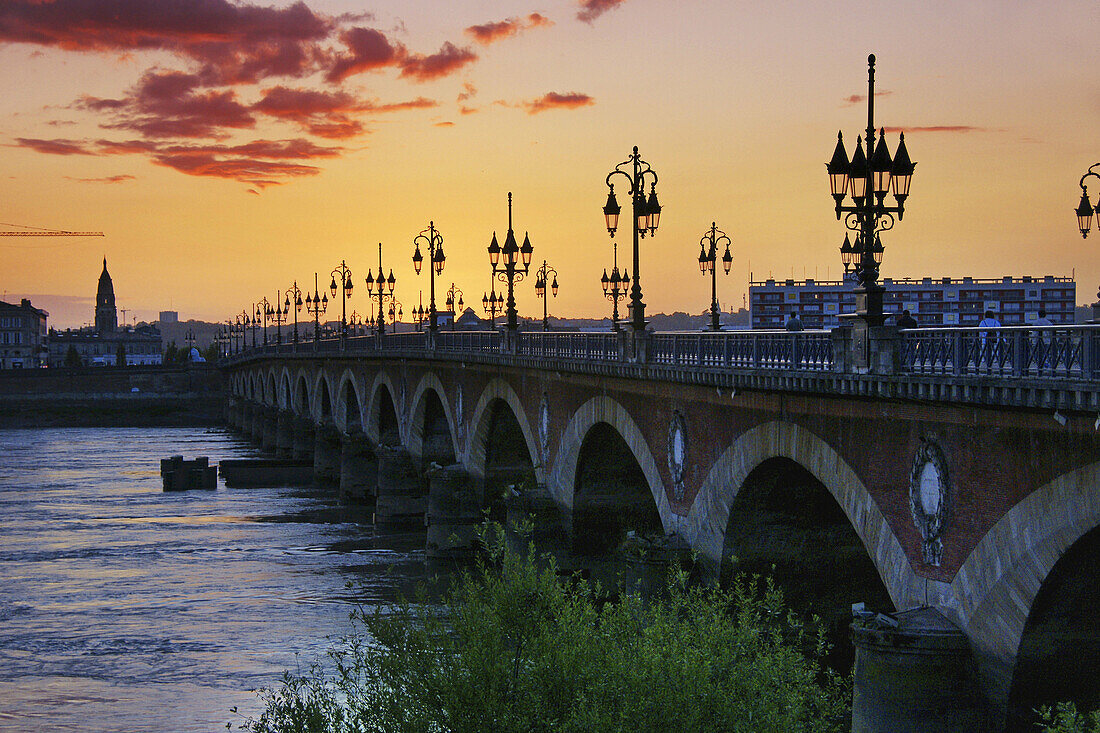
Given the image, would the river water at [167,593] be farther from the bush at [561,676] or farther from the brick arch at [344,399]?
the bush at [561,676]

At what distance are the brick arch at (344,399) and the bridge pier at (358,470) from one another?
18.7ft

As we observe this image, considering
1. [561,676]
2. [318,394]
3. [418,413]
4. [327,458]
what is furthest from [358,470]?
[561,676]

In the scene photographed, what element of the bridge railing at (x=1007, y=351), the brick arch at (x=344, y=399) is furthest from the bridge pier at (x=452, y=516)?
the bridge railing at (x=1007, y=351)

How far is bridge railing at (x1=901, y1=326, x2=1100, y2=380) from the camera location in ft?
44.9

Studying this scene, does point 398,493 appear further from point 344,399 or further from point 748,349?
point 748,349

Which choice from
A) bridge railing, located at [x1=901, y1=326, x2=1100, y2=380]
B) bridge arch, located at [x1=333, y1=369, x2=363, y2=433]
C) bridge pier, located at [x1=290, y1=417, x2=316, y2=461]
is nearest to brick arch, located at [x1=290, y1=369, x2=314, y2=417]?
bridge pier, located at [x1=290, y1=417, x2=316, y2=461]

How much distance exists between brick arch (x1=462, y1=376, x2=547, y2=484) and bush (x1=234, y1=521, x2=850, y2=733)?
2044 centimetres

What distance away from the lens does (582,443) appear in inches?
1320

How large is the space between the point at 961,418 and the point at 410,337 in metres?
43.2

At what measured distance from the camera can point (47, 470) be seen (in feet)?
264

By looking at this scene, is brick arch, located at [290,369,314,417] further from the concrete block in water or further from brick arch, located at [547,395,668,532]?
the concrete block in water

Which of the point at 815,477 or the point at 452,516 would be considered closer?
the point at 815,477

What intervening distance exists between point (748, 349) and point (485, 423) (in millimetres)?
23280

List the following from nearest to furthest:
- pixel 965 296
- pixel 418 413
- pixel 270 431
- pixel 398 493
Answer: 1. pixel 398 493
2. pixel 418 413
3. pixel 965 296
4. pixel 270 431
